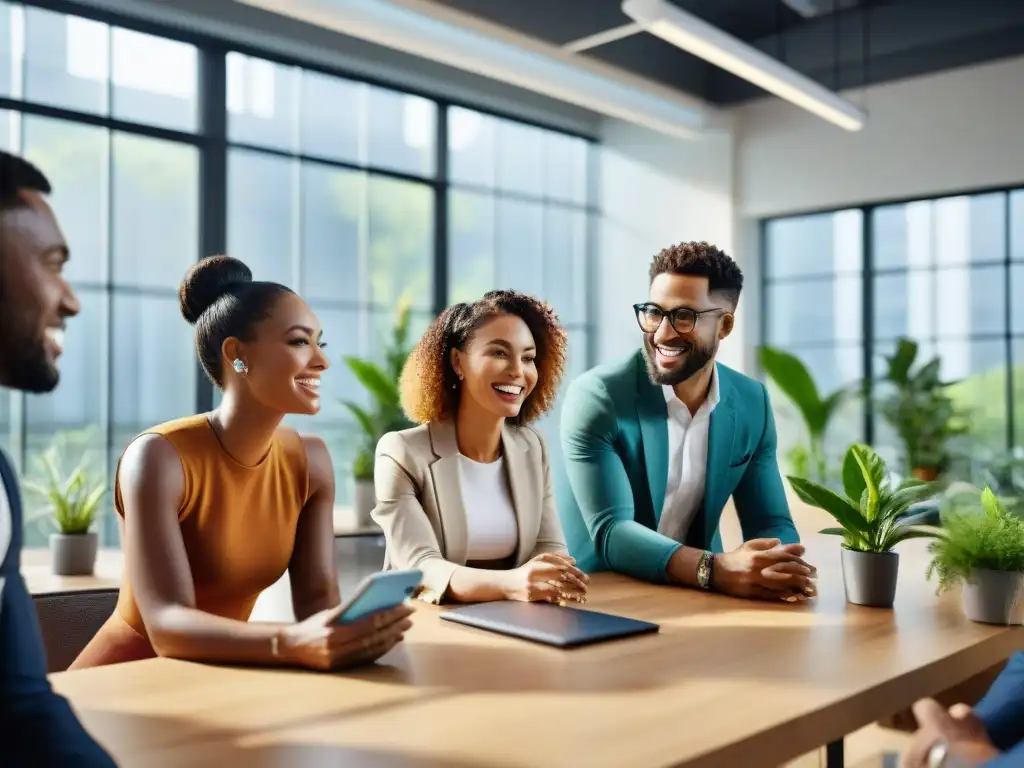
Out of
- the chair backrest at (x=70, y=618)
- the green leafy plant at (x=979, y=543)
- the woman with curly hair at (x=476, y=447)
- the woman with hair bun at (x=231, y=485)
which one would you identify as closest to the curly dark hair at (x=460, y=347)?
the woman with curly hair at (x=476, y=447)

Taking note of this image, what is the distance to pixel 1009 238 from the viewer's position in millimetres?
7078

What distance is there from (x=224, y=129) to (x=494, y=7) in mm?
1943

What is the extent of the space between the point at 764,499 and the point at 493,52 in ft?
14.3

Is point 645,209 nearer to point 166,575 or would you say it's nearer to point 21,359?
point 166,575

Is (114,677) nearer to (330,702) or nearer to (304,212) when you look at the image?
(330,702)

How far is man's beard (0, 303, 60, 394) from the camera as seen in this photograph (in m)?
0.93

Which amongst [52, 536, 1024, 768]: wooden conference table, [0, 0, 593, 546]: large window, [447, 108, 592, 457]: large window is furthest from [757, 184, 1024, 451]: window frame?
[52, 536, 1024, 768]: wooden conference table

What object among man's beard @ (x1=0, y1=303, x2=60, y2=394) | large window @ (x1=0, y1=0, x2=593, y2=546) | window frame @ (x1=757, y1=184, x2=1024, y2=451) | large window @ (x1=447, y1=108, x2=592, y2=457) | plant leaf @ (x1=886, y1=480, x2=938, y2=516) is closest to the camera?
man's beard @ (x1=0, y1=303, x2=60, y2=394)

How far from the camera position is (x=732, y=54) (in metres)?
5.14

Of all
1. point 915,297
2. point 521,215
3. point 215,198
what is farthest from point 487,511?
point 521,215

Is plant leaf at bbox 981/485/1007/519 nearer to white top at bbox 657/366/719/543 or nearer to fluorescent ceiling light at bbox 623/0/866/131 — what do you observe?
white top at bbox 657/366/719/543

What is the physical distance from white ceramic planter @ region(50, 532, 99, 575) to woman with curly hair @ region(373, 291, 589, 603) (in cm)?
158

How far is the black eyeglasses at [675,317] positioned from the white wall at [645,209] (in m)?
6.10

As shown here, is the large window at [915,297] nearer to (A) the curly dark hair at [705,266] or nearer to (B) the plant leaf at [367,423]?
(B) the plant leaf at [367,423]
